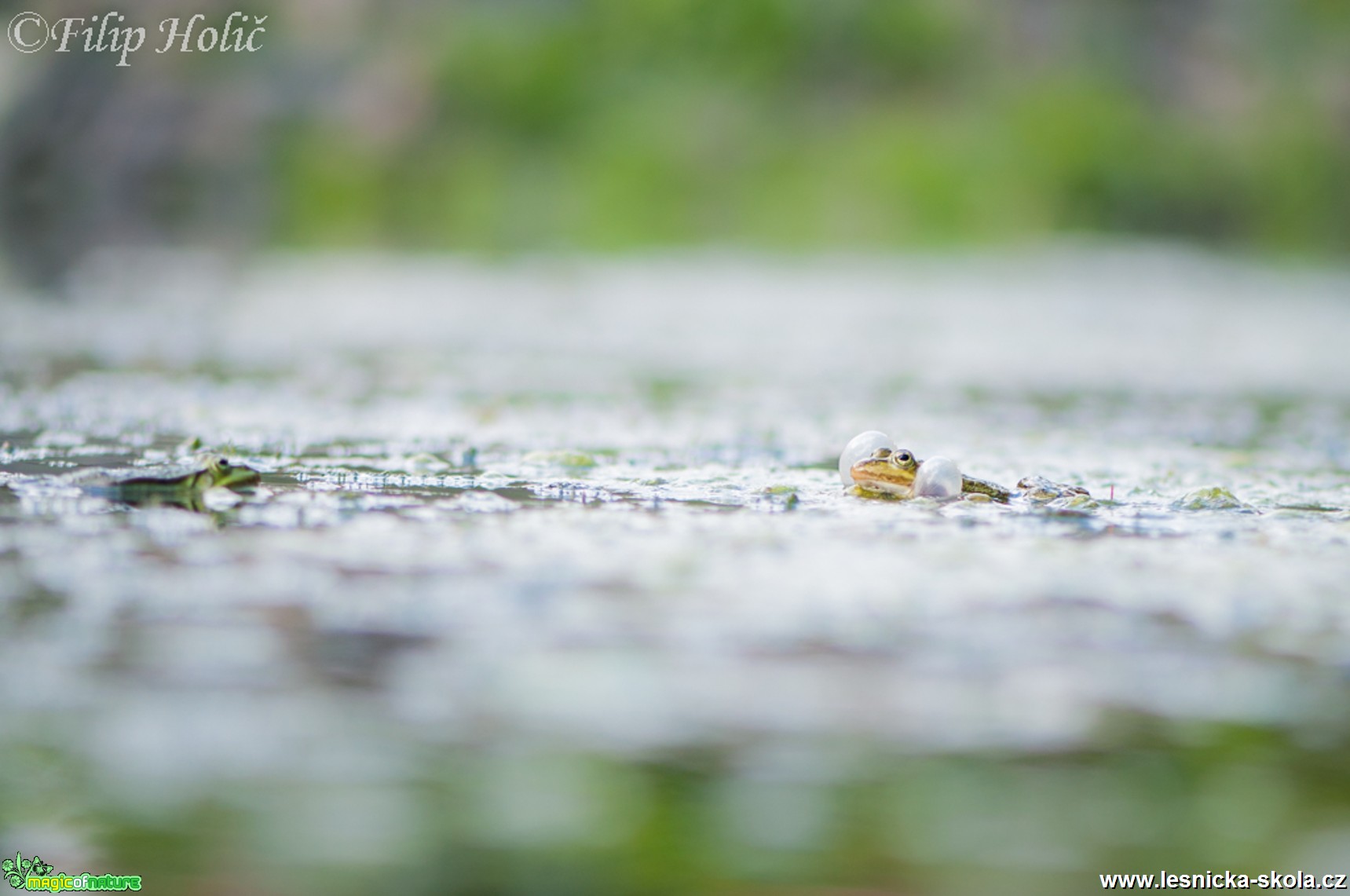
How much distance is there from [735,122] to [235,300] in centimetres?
2023

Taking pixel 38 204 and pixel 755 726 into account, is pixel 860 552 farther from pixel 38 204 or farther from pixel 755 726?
pixel 38 204

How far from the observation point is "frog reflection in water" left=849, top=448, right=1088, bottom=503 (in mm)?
4211

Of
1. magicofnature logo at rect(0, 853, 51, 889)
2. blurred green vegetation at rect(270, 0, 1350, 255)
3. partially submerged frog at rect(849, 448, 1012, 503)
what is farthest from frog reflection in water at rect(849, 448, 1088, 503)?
blurred green vegetation at rect(270, 0, 1350, 255)

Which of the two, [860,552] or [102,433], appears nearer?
[860,552]

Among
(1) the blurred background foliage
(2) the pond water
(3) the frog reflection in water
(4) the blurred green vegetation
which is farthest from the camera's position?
(4) the blurred green vegetation

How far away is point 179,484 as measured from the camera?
406 centimetres

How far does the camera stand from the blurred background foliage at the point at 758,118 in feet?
83.4

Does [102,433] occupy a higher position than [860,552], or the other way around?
[102,433]

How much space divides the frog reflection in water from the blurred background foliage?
1815 centimetres

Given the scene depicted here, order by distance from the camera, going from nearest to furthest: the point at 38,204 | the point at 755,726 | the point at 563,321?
the point at 755,726 < the point at 563,321 < the point at 38,204

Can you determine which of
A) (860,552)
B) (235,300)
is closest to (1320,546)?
(860,552)

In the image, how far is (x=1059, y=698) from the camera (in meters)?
2.66

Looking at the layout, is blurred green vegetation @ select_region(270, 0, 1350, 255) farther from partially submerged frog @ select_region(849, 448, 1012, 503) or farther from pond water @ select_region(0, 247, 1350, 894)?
partially submerged frog @ select_region(849, 448, 1012, 503)

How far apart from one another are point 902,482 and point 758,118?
26.5 meters
